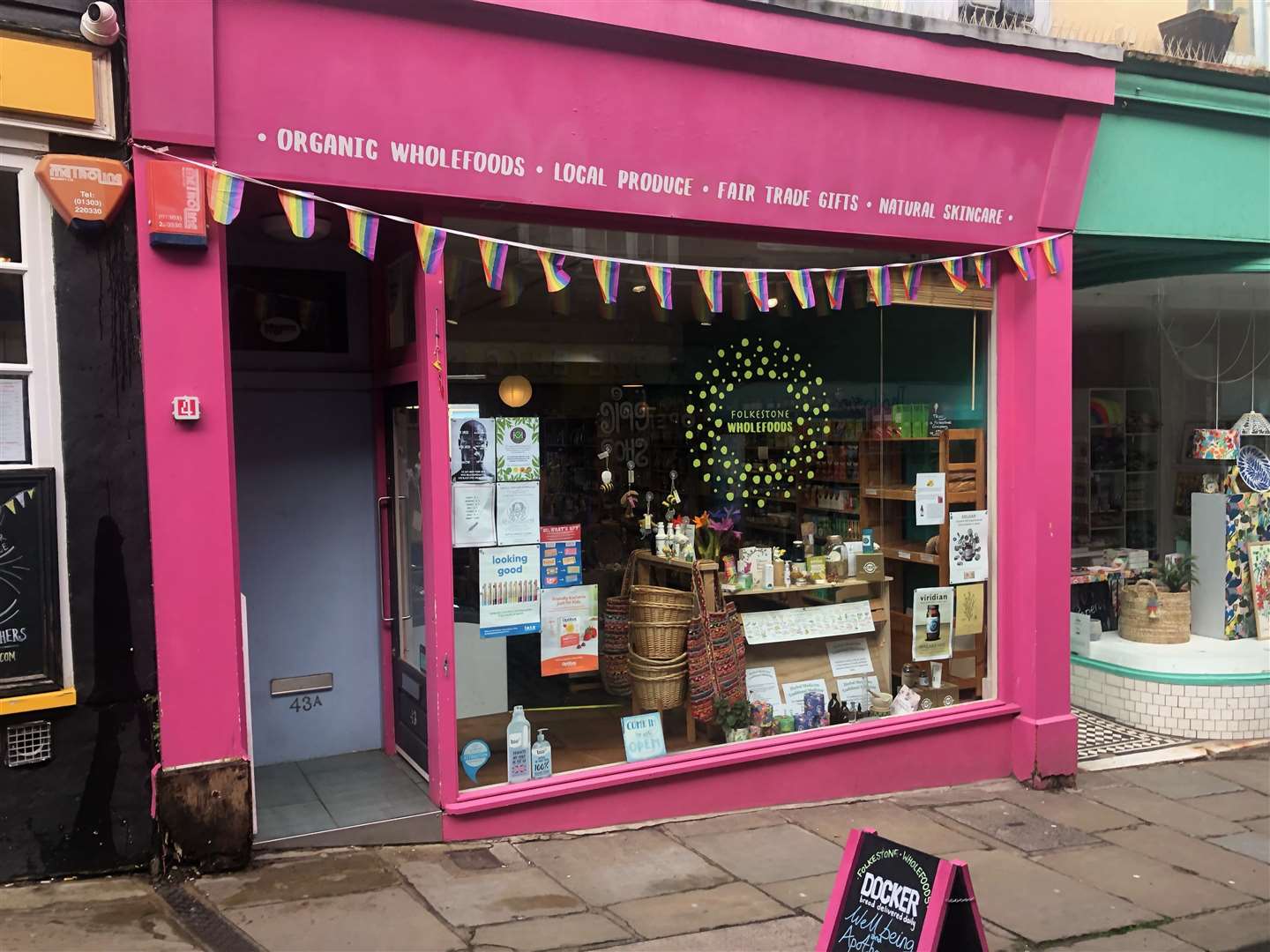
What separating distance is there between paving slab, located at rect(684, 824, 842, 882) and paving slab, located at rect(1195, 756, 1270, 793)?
3.38 meters

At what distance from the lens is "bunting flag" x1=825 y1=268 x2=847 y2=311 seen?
6.22 metres

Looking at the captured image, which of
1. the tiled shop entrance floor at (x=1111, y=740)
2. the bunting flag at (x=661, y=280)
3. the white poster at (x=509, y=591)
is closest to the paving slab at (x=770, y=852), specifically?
the white poster at (x=509, y=591)

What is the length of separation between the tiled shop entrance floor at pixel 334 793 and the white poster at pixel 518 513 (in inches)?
57.0

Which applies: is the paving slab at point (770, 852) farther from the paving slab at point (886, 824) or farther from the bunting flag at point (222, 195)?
the bunting flag at point (222, 195)

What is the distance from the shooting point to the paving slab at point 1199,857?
17.2ft

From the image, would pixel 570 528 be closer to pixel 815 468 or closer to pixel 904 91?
pixel 815 468

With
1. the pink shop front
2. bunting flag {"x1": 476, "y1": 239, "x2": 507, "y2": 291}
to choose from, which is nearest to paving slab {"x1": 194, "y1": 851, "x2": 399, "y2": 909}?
the pink shop front

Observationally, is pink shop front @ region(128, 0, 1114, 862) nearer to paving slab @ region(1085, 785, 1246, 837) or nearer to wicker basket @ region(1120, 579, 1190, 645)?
paving slab @ region(1085, 785, 1246, 837)

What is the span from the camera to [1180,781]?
6.88 metres

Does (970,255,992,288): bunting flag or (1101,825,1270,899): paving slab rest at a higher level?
(970,255,992,288): bunting flag

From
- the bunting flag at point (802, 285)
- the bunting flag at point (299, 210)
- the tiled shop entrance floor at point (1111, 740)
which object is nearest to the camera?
the bunting flag at point (299, 210)

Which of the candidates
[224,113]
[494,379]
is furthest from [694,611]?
[224,113]

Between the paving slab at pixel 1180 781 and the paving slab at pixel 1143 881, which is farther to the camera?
the paving slab at pixel 1180 781

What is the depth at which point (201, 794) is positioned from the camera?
451cm
